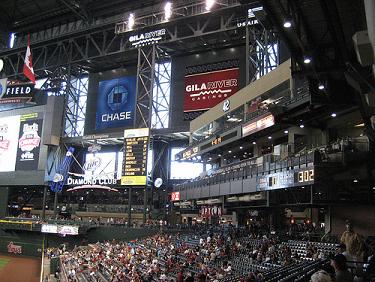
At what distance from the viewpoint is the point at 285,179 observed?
69.4 ft

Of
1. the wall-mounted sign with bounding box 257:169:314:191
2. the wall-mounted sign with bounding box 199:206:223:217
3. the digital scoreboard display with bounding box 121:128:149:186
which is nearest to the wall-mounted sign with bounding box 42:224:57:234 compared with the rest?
the digital scoreboard display with bounding box 121:128:149:186

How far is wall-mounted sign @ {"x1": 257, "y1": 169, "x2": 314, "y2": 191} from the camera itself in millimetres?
19078

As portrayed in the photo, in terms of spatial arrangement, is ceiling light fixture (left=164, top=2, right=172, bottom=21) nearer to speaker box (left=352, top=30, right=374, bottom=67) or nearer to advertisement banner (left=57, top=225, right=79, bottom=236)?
advertisement banner (left=57, top=225, right=79, bottom=236)

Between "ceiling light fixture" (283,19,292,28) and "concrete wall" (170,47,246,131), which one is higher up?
"concrete wall" (170,47,246,131)

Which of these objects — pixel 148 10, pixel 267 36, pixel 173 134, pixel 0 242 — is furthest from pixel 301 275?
pixel 0 242

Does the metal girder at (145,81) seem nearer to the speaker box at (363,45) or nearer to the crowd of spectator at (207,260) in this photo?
the crowd of spectator at (207,260)

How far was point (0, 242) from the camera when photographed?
49688 millimetres

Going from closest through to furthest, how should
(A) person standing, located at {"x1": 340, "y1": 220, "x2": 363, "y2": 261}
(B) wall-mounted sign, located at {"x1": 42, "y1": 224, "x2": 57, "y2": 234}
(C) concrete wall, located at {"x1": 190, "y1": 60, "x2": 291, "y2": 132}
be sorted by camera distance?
1. (A) person standing, located at {"x1": 340, "y1": 220, "x2": 363, "y2": 261}
2. (C) concrete wall, located at {"x1": 190, "y1": 60, "x2": 291, "y2": 132}
3. (B) wall-mounted sign, located at {"x1": 42, "y1": 224, "x2": 57, "y2": 234}

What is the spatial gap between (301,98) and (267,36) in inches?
724

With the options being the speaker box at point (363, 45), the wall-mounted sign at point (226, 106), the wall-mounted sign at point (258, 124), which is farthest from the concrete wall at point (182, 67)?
the speaker box at point (363, 45)

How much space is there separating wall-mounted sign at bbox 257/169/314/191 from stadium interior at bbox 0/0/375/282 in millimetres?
95

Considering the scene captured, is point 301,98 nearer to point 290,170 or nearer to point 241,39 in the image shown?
point 290,170

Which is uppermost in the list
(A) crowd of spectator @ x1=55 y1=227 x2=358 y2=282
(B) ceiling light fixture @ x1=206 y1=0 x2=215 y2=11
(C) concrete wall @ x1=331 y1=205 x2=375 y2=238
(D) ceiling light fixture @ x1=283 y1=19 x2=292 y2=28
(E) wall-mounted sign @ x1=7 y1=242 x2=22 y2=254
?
(B) ceiling light fixture @ x1=206 y1=0 x2=215 y2=11

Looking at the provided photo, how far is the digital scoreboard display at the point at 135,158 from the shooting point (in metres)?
40.6
